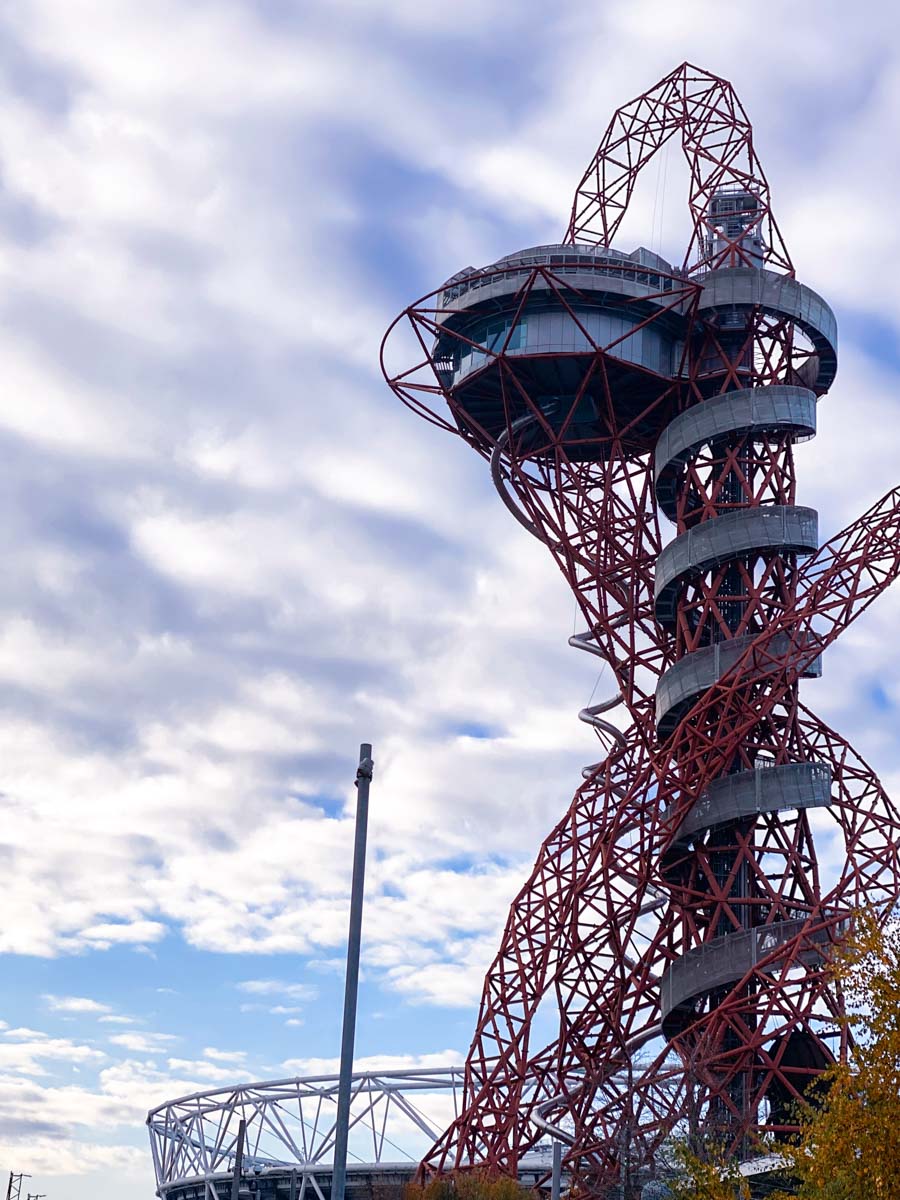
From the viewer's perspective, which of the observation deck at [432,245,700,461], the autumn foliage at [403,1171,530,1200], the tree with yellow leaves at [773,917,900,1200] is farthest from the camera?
the observation deck at [432,245,700,461]

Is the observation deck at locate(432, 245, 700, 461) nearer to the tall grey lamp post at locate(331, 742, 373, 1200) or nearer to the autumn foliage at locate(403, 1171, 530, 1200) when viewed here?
the autumn foliage at locate(403, 1171, 530, 1200)

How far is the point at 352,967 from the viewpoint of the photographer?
28.6 m

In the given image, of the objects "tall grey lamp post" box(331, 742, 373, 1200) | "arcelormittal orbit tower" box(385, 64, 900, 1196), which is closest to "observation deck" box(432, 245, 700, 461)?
"arcelormittal orbit tower" box(385, 64, 900, 1196)

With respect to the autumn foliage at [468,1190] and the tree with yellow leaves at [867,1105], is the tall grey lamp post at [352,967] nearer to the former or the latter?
the tree with yellow leaves at [867,1105]

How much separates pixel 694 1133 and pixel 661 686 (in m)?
18.0

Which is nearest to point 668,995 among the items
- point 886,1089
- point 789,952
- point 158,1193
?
point 789,952

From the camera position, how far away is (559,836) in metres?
66.0

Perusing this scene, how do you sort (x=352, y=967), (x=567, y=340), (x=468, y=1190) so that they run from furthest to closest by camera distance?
(x=567, y=340)
(x=468, y=1190)
(x=352, y=967)

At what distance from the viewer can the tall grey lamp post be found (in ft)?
92.2

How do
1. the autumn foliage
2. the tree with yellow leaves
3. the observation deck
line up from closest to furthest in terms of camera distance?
1. the tree with yellow leaves
2. the autumn foliage
3. the observation deck

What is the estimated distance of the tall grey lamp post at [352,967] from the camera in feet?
92.2

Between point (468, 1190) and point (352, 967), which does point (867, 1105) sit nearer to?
point (352, 967)

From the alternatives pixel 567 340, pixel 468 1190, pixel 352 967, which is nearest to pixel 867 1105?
pixel 352 967

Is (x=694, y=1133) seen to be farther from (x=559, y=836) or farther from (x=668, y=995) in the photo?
(x=559, y=836)
